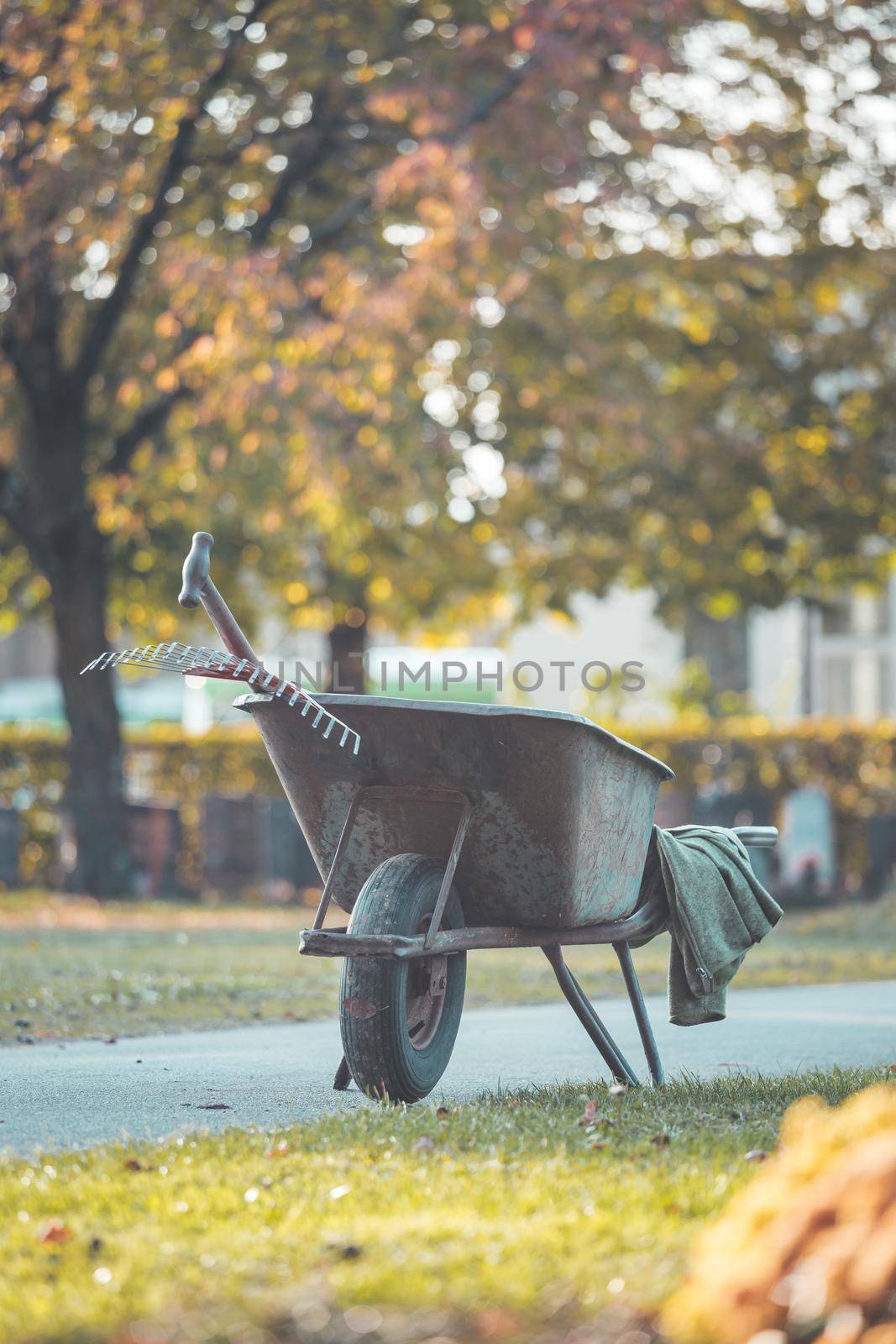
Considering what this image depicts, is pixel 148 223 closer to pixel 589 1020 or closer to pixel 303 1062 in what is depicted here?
pixel 303 1062

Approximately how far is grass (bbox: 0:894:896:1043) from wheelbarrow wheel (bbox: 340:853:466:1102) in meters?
2.33

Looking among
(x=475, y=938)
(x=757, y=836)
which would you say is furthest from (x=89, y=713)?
(x=475, y=938)

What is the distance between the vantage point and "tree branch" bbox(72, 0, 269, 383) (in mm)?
14102

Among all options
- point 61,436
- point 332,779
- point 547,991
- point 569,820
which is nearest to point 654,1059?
point 569,820

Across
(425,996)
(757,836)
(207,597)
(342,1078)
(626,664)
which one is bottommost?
(342,1078)

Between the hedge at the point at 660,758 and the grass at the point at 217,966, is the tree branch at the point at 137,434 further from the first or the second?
the grass at the point at 217,966

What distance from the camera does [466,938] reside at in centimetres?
536

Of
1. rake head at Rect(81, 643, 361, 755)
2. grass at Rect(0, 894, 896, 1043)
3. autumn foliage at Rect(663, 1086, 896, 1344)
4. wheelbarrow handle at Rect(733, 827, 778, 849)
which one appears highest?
rake head at Rect(81, 643, 361, 755)

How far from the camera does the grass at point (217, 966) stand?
825cm

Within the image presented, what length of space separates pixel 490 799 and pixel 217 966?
5557 mm

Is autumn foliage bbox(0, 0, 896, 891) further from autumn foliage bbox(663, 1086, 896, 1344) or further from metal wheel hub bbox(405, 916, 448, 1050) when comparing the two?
autumn foliage bbox(663, 1086, 896, 1344)

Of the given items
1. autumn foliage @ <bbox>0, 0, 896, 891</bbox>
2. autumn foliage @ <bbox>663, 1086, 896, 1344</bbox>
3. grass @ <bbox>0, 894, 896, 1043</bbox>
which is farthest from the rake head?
autumn foliage @ <bbox>0, 0, 896, 891</bbox>

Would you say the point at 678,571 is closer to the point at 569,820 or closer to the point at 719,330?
the point at 719,330

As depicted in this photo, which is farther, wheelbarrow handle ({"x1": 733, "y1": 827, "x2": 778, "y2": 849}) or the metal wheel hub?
wheelbarrow handle ({"x1": 733, "y1": 827, "x2": 778, "y2": 849})
